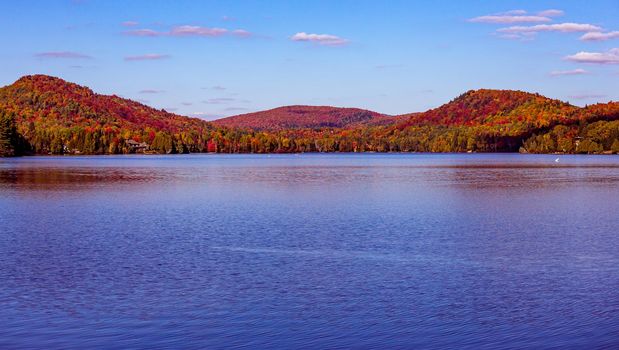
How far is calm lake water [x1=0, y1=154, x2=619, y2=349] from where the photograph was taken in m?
16.3

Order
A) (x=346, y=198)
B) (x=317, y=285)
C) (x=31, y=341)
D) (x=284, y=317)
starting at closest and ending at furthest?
1. (x=31, y=341)
2. (x=284, y=317)
3. (x=317, y=285)
4. (x=346, y=198)

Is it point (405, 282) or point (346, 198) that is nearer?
point (405, 282)

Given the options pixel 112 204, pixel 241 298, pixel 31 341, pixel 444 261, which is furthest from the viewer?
pixel 112 204

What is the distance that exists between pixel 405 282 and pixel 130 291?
325 inches

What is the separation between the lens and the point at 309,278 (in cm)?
2244

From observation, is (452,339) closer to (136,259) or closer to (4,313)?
(4,313)

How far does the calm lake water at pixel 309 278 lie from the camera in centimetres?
1633

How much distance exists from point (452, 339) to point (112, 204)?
3754 centimetres

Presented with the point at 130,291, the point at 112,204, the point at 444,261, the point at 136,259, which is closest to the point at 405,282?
the point at 444,261

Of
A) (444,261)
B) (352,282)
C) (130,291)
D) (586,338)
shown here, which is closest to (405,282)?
(352,282)

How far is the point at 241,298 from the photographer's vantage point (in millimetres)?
19594

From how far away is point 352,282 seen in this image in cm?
2184

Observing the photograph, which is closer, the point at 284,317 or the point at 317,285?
the point at 284,317

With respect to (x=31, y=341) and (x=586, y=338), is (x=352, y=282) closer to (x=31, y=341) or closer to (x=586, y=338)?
(x=586, y=338)
